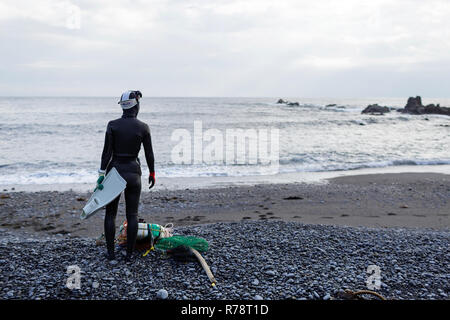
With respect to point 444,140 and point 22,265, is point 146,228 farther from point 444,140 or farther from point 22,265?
point 444,140

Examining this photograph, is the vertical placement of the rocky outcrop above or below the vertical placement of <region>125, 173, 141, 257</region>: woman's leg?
above

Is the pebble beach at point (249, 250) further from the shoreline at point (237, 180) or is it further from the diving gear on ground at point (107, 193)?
the shoreline at point (237, 180)

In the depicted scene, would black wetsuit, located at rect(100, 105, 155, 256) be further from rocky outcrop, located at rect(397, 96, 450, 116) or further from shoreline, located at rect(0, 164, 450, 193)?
rocky outcrop, located at rect(397, 96, 450, 116)

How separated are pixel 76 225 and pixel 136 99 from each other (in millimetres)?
4910

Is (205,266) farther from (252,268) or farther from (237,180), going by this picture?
(237,180)

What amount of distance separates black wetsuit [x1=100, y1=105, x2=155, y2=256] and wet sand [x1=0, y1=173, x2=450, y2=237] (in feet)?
9.67

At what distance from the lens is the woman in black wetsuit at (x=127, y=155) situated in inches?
224

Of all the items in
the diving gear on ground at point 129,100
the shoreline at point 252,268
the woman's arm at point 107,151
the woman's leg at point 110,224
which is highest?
the diving gear on ground at point 129,100

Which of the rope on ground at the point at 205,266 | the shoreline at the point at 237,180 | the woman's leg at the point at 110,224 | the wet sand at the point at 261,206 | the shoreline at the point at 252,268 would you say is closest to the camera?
the shoreline at the point at 252,268

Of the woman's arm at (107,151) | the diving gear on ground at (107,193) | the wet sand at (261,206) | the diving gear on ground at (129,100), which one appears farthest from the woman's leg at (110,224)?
the wet sand at (261,206)

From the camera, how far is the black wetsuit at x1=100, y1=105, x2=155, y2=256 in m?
5.69

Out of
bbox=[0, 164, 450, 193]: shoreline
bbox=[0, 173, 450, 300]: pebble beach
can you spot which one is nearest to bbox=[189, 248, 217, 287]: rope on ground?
bbox=[0, 173, 450, 300]: pebble beach

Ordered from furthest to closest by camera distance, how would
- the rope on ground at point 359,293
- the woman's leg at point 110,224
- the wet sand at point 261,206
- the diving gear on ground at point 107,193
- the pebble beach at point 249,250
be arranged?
the wet sand at point 261,206, the woman's leg at point 110,224, the diving gear on ground at point 107,193, the pebble beach at point 249,250, the rope on ground at point 359,293

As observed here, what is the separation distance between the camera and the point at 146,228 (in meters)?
6.32
